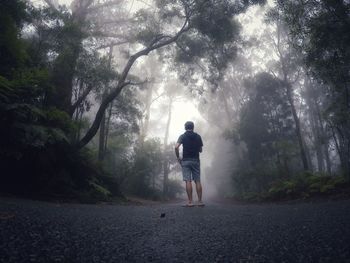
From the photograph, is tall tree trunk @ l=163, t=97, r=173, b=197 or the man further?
tall tree trunk @ l=163, t=97, r=173, b=197

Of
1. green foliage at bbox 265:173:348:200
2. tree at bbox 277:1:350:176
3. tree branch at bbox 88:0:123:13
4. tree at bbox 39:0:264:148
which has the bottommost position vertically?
green foliage at bbox 265:173:348:200

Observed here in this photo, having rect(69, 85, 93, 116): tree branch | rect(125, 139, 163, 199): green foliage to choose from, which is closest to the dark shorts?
rect(69, 85, 93, 116): tree branch

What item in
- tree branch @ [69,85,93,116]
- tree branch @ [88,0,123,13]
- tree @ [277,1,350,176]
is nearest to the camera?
tree @ [277,1,350,176]

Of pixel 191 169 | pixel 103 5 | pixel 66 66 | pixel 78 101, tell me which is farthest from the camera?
pixel 103 5

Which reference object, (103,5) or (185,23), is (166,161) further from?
(185,23)

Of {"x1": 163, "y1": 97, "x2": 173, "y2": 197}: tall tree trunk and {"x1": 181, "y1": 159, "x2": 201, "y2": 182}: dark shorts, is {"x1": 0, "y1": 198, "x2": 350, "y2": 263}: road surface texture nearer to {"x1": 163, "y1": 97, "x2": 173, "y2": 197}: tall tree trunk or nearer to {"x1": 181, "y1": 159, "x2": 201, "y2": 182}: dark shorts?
{"x1": 181, "y1": 159, "x2": 201, "y2": 182}: dark shorts

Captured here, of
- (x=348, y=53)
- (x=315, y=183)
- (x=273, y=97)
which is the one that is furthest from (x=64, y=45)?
(x=273, y=97)

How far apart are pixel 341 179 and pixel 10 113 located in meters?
9.63

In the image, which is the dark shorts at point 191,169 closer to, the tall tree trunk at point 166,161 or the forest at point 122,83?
the forest at point 122,83

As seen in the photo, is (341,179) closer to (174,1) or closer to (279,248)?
(279,248)

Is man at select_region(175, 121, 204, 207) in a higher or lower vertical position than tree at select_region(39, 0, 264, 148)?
lower

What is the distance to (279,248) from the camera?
7.58 ft

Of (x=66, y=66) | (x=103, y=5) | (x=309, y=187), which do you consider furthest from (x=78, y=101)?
(x=309, y=187)

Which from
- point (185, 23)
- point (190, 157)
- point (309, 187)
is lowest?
point (309, 187)
